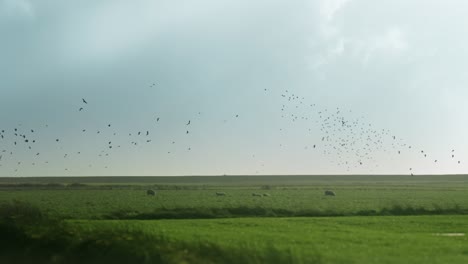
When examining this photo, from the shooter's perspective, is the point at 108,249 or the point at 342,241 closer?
the point at 108,249

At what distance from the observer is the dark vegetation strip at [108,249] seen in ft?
53.5

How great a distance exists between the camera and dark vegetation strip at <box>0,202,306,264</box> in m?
16.3

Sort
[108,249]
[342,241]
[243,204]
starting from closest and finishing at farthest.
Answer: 1. [108,249]
2. [342,241]
3. [243,204]

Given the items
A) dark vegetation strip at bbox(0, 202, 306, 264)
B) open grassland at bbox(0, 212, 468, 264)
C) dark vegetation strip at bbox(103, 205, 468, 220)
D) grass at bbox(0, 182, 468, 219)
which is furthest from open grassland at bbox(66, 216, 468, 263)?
grass at bbox(0, 182, 468, 219)

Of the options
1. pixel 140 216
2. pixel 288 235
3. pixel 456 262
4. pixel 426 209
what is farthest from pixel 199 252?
pixel 426 209

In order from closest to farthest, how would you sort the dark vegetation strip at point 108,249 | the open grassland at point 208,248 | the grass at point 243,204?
the dark vegetation strip at point 108,249
the open grassland at point 208,248
the grass at point 243,204

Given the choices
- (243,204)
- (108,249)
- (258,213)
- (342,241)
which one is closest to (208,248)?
(108,249)

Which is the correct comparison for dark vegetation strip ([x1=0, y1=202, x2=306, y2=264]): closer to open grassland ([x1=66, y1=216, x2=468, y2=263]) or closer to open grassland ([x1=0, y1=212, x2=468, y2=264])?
open grassland ([x1=0, y1=212, x2=468, y2=264])

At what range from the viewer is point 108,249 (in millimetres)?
17672

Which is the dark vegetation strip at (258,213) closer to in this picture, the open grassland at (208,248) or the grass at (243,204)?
the grass at (243,204)

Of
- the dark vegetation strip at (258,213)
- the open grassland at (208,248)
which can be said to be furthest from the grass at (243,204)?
the open grassland at (208,248)

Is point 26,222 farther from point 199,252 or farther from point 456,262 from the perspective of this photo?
point 456,262

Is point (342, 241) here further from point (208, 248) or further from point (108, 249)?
point (108, 249)

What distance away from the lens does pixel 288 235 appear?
29.1 meters
